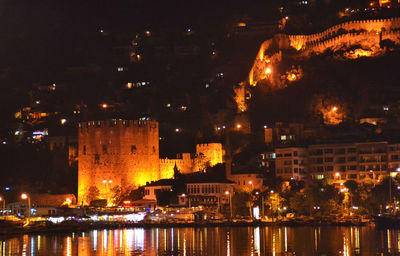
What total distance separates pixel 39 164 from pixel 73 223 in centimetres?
2983

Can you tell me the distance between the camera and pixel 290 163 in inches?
2995

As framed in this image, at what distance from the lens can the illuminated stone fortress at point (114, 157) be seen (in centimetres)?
7031

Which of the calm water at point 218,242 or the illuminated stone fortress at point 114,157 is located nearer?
the calm water at point 218,242

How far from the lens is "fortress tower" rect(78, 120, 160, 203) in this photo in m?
70.3

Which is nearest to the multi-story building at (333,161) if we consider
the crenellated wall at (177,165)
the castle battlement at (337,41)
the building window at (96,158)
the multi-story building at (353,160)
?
the multi-story building at (353,160)

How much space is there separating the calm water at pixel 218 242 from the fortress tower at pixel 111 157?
10.0 metres

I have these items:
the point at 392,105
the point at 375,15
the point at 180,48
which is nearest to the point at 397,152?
the point at 392,105

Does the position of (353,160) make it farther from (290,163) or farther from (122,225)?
(122,225)

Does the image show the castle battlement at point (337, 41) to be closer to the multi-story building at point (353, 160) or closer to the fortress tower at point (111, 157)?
the multi-story building at point (353, 160)

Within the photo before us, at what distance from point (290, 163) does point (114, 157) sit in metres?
18.9

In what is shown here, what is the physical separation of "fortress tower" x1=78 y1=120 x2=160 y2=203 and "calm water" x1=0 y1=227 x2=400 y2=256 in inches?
394

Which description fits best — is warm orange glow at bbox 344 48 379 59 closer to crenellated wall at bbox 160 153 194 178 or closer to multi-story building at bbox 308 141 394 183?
multi-story building at bbox 308 141 394 183

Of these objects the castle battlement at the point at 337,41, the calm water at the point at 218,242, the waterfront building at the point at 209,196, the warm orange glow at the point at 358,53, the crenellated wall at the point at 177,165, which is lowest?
the calm water at the point at 218,242

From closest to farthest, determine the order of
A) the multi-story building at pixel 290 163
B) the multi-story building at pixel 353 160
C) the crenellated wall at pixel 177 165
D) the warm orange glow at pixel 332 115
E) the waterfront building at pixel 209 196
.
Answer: the waterfront building at pixel 209 196, the multi-story building at pixel 353 160, the crenellated wall at pixel 177 165, the multi-story building at pixel 290 163, the warm orange glow at pixel 332 115
